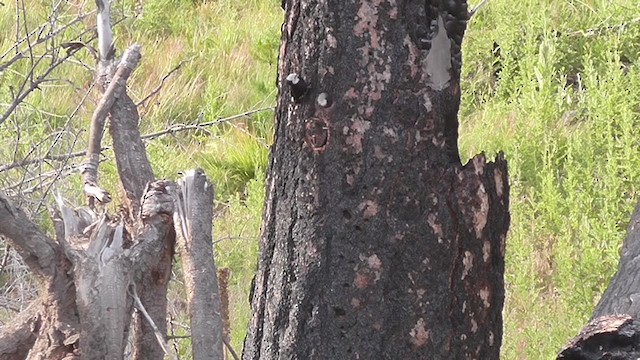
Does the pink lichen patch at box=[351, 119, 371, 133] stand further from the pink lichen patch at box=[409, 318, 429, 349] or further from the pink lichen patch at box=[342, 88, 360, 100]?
the pink lichen patch at box=[409, 318, 429, 349]

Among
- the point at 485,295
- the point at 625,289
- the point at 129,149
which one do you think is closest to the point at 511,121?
the point at 625,289

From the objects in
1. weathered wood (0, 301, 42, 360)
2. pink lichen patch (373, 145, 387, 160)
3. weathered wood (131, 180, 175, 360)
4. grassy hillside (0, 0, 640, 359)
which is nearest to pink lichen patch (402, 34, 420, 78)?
pink lichen patch (373, 145, 387, 160)

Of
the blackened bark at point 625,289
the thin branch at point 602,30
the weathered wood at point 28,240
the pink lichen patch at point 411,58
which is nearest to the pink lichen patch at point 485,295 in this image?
Answer: the pink lichen patch at point 411,58

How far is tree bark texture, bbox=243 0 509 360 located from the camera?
146 centimetres

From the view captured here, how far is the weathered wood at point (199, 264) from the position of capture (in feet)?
6.11

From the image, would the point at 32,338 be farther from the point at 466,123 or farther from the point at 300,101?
the point at 466,123

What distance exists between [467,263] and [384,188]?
0.59ft

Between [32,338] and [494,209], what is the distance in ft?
3.51

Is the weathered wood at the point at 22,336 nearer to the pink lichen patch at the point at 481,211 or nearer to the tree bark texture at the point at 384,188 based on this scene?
the tree bark texture at the point at 384,188

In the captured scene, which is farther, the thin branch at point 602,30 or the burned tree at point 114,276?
the thin branch at point 602,30

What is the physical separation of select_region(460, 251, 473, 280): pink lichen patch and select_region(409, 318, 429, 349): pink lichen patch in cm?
10

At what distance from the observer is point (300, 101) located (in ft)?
4.91

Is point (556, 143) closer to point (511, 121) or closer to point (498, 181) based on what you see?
point (511, 121)

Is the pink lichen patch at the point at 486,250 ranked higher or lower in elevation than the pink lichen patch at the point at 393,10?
lower
